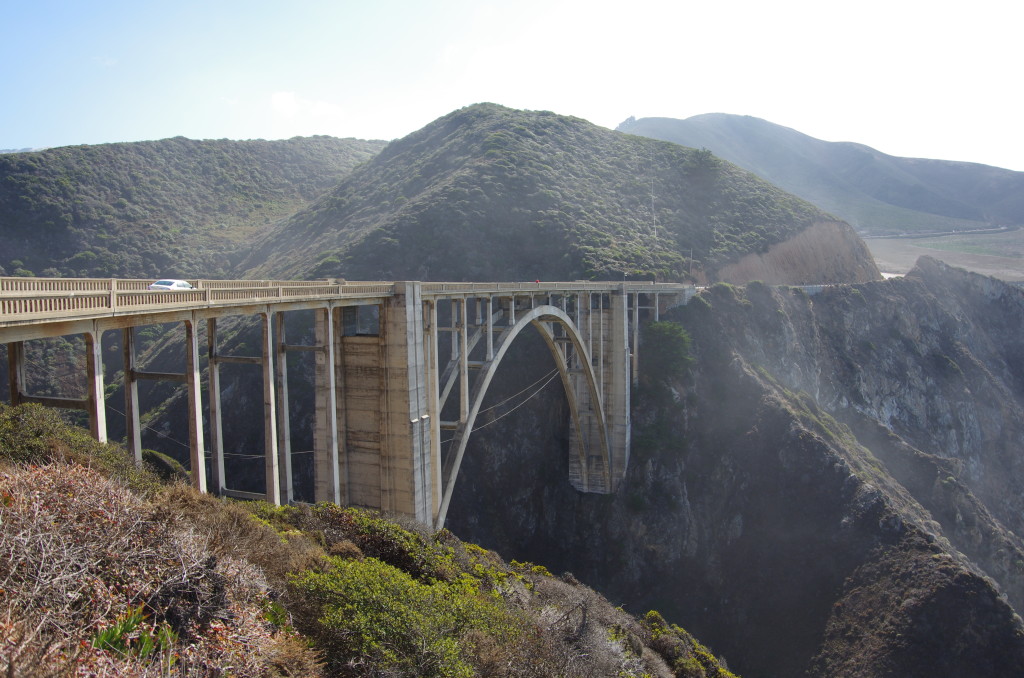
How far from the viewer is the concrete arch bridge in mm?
8789

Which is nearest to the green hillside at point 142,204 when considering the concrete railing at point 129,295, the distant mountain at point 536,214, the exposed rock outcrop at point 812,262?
the distant mountain at point 536,214

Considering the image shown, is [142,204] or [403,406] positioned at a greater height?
[142,204]

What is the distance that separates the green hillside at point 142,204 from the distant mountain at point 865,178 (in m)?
112

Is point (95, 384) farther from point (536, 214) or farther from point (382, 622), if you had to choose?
point (536, 214)

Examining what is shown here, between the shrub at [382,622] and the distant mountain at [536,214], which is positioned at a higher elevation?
the distant mountain at [536,214]

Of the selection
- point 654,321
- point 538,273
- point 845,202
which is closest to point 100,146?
point 538,273

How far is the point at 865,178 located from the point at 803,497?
481 ft

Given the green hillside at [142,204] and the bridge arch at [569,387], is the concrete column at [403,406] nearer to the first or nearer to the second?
the bridge arch at [569,387]

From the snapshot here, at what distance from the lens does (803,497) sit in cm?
3284

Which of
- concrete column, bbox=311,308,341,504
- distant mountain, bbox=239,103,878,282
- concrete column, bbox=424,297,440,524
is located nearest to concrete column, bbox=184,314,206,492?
concrete column, bbox=311,308,341,504

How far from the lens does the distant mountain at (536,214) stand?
48625 mm

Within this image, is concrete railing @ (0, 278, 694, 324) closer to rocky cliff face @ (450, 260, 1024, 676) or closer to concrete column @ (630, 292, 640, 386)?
concrete column @ (630, 292, 640, 386)

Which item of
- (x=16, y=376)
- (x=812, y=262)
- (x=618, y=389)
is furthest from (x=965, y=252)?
(x=16, y=376)

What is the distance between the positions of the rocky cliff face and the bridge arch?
2.12m
